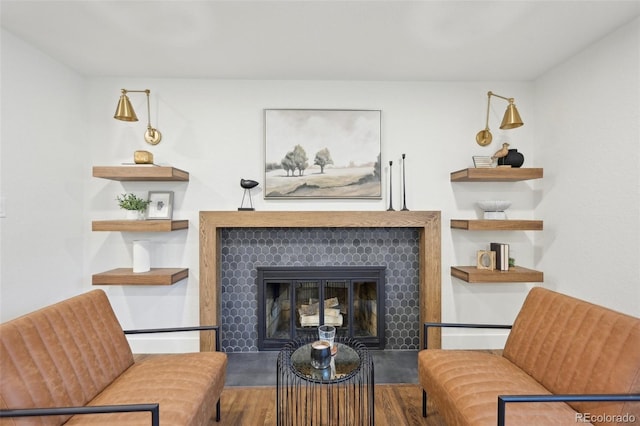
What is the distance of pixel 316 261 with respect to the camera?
3.03 meters

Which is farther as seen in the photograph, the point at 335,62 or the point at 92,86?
the point at 92,86

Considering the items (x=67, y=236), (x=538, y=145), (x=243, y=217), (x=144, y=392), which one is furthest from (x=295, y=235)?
(x=538, y=145)

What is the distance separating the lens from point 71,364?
4.89ft

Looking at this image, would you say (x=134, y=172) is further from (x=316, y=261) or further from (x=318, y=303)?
(x=318, y=303)

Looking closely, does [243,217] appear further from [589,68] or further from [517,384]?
[589,68]

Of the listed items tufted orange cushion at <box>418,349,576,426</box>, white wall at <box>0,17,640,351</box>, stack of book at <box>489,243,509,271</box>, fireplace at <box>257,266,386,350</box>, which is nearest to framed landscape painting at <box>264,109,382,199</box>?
white wall at <box>0,17,640,351</box>

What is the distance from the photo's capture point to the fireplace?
3.00 meters

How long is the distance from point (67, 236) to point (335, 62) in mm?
2723

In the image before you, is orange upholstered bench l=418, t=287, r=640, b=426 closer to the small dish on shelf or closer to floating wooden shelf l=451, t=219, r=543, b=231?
floating wooden shelf l=451, t=219, r=543, b=231

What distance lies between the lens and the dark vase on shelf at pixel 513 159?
2.80m

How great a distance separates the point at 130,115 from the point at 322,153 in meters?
1.60

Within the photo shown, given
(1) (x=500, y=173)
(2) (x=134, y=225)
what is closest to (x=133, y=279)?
(2) (x=134, y=225)

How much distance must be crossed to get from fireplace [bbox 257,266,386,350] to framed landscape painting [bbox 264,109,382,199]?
74 centimetres

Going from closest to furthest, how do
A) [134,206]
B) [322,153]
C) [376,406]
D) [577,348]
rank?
1. [577,348]
2. [376,406]
3. [134,206]
4. [322,153]
